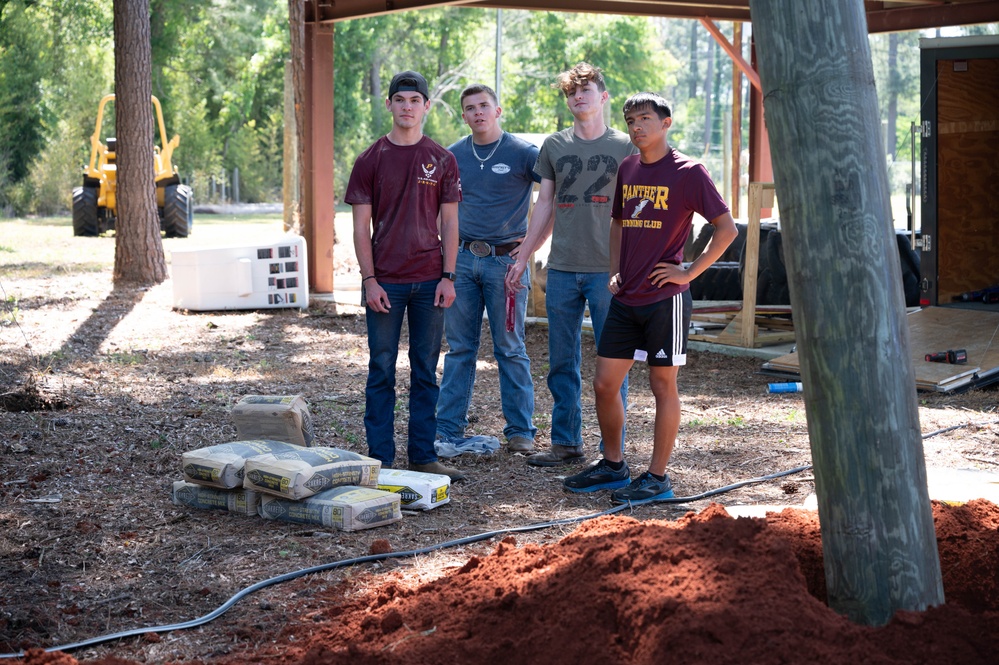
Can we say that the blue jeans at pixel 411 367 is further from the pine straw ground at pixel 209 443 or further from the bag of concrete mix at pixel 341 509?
the bag of concrete mix at pixel 341 509

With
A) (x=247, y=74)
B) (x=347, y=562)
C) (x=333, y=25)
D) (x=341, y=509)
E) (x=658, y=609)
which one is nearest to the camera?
(x=658, y=609)

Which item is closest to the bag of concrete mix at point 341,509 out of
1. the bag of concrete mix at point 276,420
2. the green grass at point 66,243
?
the bag of concrete mix at point 276,420

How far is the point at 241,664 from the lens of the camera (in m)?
3.14

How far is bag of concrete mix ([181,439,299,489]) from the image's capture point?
4.70 meters

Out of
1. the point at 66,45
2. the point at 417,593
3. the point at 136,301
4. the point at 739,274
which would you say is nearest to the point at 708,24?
the point at 739,274

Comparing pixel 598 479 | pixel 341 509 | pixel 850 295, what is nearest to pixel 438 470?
pixel 598 479

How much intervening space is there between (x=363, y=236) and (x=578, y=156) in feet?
4.04

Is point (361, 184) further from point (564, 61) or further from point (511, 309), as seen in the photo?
point (564, 61)

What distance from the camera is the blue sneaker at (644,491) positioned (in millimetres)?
4996

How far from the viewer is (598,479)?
527 cm

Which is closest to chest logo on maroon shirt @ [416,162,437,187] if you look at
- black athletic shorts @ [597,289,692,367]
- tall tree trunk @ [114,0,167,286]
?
black athletic shorts @ [597,289,692,367]

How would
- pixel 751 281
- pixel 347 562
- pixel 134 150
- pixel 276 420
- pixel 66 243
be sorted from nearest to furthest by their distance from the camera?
pixel 347 562, pixel 276 420, pixel 751 281, pixel 134 150, pixel 66 243

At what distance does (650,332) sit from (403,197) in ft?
4.61

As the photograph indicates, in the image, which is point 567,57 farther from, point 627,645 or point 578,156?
point 627,645
